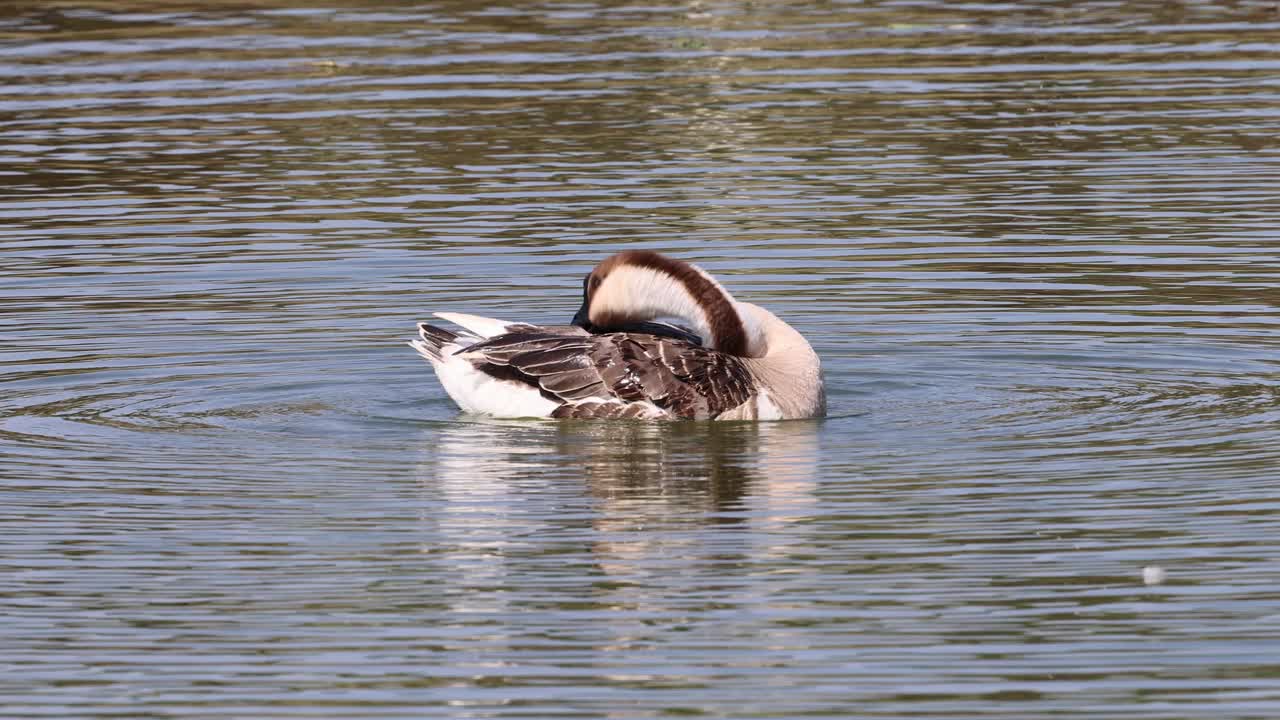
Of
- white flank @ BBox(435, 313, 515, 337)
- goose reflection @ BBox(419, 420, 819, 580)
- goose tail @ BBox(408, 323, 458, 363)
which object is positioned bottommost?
goose reflection @ BBox(419, 420, 819, 580)

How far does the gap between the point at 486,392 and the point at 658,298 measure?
121cm

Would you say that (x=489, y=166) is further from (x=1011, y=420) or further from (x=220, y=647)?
(x=220, y=647)

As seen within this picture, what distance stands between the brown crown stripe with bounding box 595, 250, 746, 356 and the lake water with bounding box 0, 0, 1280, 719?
66 cm

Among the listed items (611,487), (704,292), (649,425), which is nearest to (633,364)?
(649,425)

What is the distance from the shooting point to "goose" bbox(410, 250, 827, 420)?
15.2 meters

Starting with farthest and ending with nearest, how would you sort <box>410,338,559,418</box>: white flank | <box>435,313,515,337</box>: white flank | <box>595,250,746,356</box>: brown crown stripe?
1. <box>435,313,515,337</box>: white flank
2. <box>410,338,559,418</box>: white flank
3. <box>595,250,746,356</box>: brown crown stripe

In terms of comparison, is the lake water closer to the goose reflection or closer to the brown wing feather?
the goose reflection

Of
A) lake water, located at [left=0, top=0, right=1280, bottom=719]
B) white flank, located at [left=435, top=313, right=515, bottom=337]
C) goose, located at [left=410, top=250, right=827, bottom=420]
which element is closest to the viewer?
lake water, located at [left=0, top=0, right=1280, bottom=719]

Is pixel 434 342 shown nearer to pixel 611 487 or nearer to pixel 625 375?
pixel 625 375

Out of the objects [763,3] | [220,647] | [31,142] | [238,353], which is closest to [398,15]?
[763,3]

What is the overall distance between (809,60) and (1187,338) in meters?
14.0

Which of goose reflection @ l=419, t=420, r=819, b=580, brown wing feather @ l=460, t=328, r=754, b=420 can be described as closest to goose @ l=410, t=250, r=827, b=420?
brown wing feather @ l=460, t=328, r=754, b=420

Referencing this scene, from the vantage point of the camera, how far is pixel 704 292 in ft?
49.9

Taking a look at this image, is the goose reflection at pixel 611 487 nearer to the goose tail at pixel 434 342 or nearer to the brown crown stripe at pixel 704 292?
the goose tail at pixel 434 342
